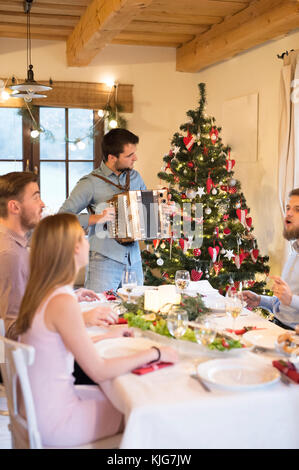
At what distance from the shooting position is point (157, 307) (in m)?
2.38

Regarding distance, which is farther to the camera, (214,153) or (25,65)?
(25,65)

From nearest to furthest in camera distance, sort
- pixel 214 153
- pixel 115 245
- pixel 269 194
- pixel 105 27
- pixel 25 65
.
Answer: pixel 115 245, pixel 105 27, pixel 214 153, pixel 269 194, pixel 25 65

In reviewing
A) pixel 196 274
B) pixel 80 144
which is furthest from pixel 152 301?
pixel 80 144

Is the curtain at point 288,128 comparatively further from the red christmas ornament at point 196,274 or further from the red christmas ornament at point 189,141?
the red christmas ornament at point 196,274

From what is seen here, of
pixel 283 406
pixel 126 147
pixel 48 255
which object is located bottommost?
pixel 283 406

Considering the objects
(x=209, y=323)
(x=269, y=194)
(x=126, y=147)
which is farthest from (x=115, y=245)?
(x=269, y=194)

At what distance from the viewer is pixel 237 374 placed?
69.4 inches

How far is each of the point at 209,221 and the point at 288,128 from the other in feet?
3.43

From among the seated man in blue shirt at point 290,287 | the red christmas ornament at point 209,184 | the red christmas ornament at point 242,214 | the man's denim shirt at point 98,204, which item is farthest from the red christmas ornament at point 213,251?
the seated man in blue shirt at point 290,287

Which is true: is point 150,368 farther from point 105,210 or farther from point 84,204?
point 84,204

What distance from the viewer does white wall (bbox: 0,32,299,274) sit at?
5402mm

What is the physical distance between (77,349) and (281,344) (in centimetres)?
71

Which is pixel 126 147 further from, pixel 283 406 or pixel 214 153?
pixel 283 406

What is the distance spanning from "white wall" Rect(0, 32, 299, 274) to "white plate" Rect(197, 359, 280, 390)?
362 cm
